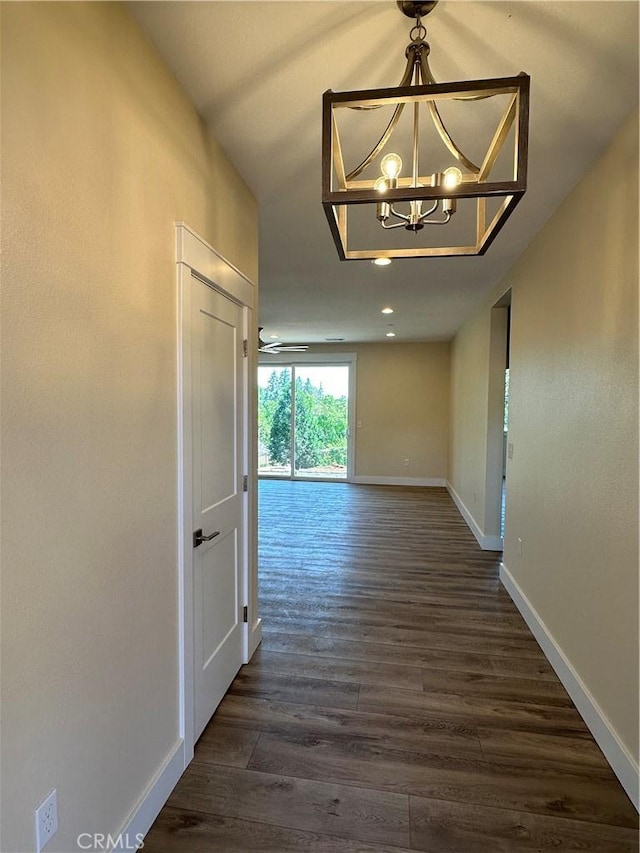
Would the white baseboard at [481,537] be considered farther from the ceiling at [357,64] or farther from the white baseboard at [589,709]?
the ceiling at [357,64]

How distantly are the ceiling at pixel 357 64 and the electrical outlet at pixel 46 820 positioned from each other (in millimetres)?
2186

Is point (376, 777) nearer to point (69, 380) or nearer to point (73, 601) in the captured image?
point (73, 601)

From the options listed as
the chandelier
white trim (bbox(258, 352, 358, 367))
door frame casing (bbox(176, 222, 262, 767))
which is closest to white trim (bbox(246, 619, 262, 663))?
door frame casing (bbox(176, 222, 262, 767))

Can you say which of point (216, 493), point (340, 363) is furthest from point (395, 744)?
point (340, 363)

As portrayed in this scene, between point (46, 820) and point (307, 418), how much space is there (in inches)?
301

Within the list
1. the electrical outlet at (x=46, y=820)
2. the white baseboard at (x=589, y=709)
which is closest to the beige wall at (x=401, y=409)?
the white baseboard at (x=589, y=709)

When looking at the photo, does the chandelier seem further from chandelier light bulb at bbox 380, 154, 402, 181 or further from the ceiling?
the ceiling

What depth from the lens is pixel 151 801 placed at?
60.4 inches

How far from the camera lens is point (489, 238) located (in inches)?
53.7

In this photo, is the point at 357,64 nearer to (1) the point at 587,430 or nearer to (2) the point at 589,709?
(1) the point at 587,430

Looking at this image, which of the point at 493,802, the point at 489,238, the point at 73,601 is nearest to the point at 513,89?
the point at 489,238

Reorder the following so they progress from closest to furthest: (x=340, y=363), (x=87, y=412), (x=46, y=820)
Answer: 1. (x=46, y=820)
2. (x=87, y=412)
3. (x=340, y=363)

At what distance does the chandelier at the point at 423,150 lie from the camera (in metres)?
1.03

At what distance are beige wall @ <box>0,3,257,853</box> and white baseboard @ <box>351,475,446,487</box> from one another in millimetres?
6929
